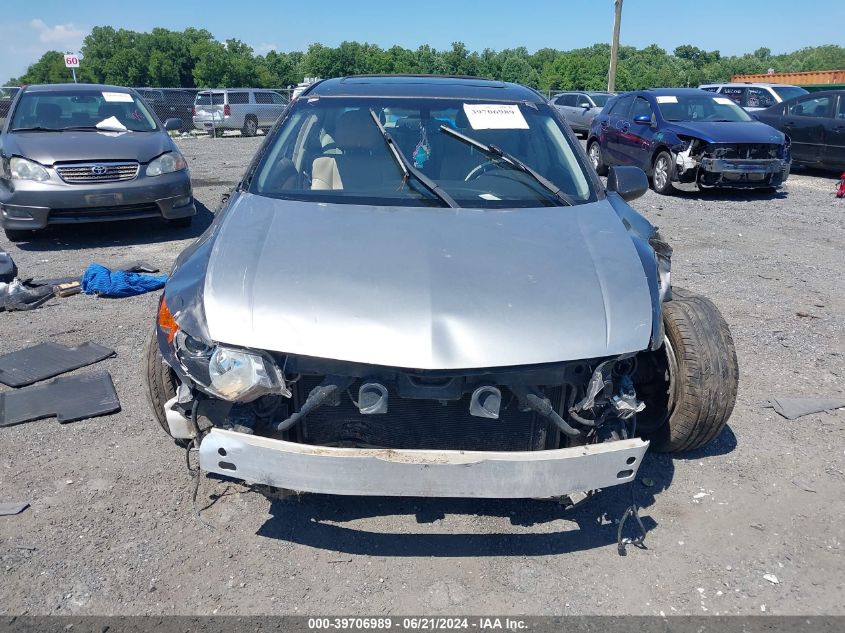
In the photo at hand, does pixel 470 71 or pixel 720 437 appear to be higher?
pixel 470 71

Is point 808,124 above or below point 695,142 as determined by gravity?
above

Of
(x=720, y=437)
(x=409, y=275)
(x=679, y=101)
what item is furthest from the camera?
(x=679, y=101)

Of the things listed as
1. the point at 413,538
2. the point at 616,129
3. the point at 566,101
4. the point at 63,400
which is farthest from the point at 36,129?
the point at 566,101

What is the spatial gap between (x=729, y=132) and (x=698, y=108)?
118 centimetres

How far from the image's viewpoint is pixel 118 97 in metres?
8.43

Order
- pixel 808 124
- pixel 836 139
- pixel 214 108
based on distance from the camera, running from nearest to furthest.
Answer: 1. pixel 836 139
2. pixel 808 124
3. pixel 214 108

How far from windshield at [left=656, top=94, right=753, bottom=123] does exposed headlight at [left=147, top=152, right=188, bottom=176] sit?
7885mm

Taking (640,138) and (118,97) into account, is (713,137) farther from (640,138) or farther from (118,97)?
(118,97)

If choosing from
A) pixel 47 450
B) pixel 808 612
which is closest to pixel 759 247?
pixel 808 612

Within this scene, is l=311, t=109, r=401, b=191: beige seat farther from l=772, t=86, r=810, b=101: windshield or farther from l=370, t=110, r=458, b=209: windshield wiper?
l=772, t=86, r=810, b=101: windshield

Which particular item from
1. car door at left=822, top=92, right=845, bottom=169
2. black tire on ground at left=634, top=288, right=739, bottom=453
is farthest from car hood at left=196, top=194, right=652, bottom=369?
car door at left=822, top=92, right=845, bottom=169

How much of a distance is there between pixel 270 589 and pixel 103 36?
274ft

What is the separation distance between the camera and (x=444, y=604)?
254 cm

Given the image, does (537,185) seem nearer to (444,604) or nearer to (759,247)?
(444,604)
